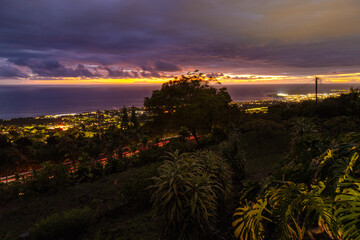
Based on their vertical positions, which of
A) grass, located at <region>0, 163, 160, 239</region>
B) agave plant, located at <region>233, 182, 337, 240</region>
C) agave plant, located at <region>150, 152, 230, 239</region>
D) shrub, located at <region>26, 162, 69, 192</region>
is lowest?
grass, located at <region>0, 163, 160, 239</region>

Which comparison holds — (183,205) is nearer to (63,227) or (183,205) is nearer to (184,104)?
(63,227)

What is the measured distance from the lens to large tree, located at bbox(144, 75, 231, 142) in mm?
17555

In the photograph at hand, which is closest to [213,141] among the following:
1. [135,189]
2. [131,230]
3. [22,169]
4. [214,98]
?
[214,98]

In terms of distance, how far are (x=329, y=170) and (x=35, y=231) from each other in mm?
7233

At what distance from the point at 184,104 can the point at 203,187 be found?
14.6 m

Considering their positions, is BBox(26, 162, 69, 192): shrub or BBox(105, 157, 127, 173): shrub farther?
BBox(105, 157, 127, 173): shrub

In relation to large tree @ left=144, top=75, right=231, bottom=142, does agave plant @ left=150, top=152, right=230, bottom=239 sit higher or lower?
lower

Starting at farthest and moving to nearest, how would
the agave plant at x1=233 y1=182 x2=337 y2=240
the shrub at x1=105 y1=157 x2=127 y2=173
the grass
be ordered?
the shrub at x1=105 y1=157 x2=127 y2=173 → the grass → the agave plant at x1=233 y1=182 x2=337 y2=240

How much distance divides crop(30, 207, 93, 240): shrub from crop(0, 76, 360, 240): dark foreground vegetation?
0.03 m

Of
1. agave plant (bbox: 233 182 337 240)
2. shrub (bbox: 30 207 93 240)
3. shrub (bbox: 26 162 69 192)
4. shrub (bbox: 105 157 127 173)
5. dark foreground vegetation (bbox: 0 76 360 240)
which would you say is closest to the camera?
agave plant (bbox: 233 182 337 240)

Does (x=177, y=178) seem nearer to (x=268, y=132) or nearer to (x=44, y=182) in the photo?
(x=44, y=182)

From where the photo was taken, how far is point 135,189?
7.84 m

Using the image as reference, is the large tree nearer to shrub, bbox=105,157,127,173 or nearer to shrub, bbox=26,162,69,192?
shrub, bbox=105,157,127,173

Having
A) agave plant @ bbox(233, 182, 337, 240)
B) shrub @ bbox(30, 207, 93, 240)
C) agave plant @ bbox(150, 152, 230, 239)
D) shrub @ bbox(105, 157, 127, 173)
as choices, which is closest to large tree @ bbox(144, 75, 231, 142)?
shrub @ bbox(105, 157, 127, 173)
